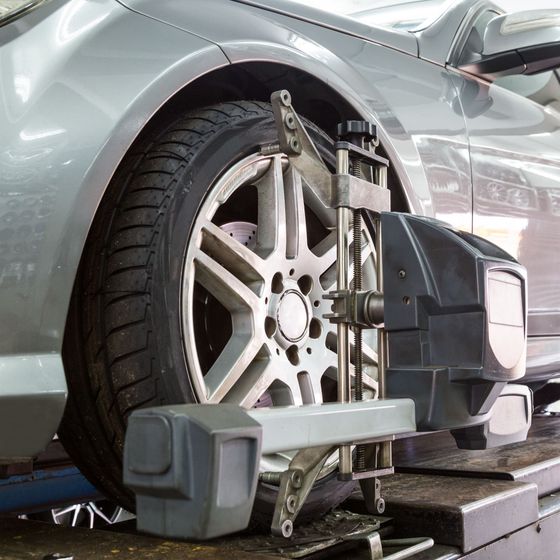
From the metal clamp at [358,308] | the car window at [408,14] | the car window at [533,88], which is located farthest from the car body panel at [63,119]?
the car window at [533,88]

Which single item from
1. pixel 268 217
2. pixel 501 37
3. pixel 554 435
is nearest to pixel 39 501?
pixel 268 217

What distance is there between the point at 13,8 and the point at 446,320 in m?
0.77

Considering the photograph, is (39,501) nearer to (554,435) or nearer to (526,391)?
(526,391)

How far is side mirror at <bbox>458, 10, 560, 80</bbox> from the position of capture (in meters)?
2.12

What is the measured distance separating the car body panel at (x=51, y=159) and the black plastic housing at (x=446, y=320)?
1.42 feet

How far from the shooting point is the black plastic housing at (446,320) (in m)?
1.20

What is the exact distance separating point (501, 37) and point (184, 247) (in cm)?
133

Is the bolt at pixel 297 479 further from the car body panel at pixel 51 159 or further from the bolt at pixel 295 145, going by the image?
the bolt at pixel 295 145

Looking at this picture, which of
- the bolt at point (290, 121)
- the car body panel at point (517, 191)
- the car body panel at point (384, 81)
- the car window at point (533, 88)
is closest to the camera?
the bolt at point (290, 121)

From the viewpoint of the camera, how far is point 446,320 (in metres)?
1.22

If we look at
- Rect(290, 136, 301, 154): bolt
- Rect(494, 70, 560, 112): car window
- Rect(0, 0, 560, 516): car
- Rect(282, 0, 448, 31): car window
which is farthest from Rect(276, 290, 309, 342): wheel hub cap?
Rect(494, 70, 560, 112): car window

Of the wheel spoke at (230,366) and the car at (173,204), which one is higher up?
the car at (173,204)

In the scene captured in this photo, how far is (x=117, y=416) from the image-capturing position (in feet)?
4.01

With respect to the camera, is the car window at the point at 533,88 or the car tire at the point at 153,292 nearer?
the car tire at the point at 153,292
